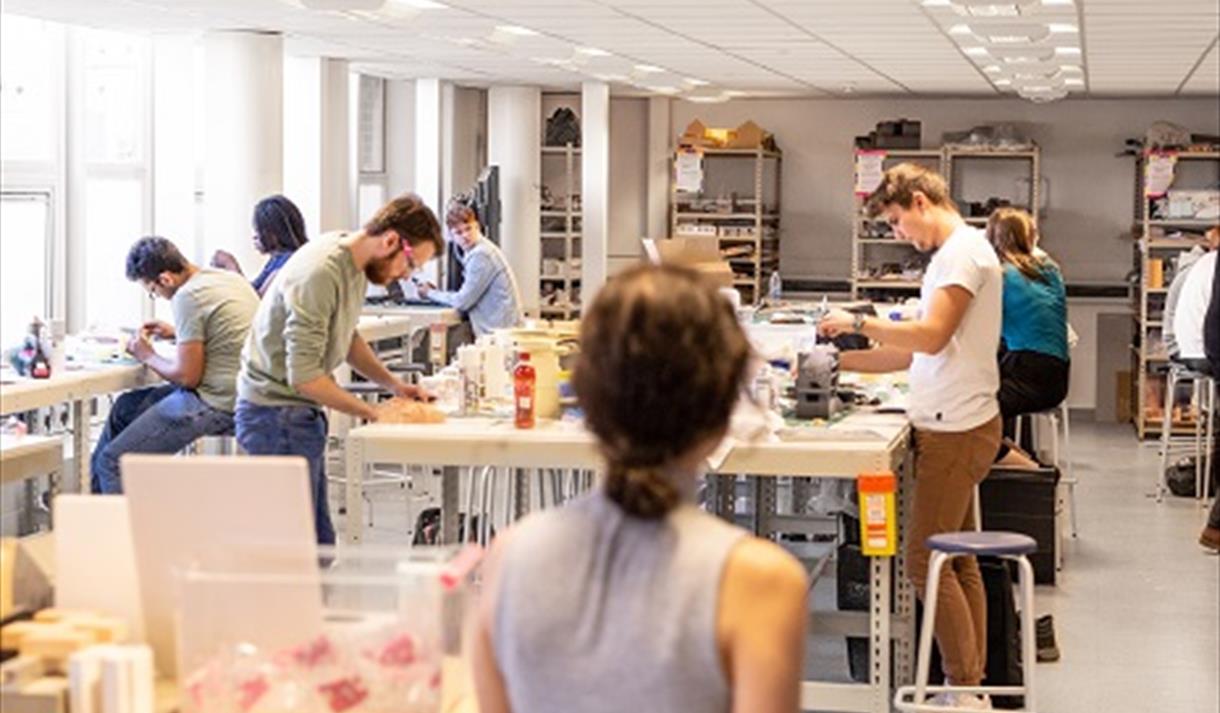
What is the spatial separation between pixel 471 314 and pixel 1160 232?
667cm

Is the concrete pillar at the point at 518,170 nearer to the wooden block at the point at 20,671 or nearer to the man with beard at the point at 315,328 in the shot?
the man with beard at the point at 315,328

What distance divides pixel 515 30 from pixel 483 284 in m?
1.29

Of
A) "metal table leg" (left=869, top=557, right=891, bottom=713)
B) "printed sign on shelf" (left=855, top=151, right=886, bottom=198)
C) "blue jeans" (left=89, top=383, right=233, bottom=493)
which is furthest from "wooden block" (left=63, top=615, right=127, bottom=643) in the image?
"printed sign on shelf" (left=855, top=151, right=886, bottom=198)

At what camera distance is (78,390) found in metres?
7.74

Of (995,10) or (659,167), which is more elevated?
(995,10)

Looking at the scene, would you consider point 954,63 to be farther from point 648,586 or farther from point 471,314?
point 648,586

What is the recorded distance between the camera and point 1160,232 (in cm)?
1587

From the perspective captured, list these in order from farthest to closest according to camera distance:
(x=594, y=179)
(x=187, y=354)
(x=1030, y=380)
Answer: (x=594, y=179)
(x=1030, y=380)
(x=187, y=354)

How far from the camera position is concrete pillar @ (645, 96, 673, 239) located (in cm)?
1791

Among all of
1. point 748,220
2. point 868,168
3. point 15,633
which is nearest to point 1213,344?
point 868,168

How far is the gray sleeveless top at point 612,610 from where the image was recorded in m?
2.27

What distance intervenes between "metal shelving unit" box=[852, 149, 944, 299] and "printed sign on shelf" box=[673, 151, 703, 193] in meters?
1.24

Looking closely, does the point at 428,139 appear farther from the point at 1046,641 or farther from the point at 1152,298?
the point at 1046,641

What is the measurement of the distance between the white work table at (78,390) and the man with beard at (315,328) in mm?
1115
